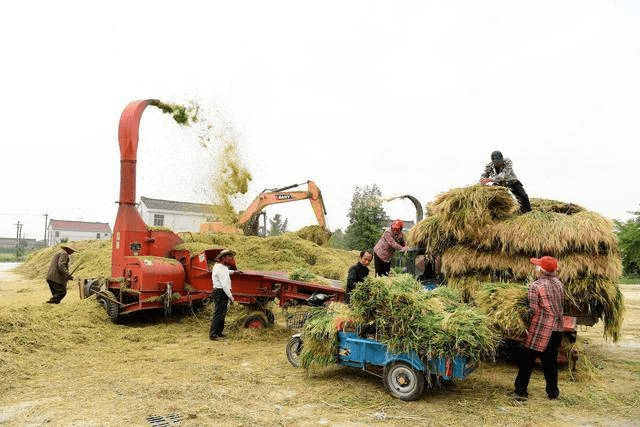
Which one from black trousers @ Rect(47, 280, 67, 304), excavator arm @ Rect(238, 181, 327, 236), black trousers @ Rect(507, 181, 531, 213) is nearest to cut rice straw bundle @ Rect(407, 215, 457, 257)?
black trousers @ Rect(507, 181, 531, 213)

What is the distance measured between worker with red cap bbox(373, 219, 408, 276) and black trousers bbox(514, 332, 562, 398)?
2849 millimetres

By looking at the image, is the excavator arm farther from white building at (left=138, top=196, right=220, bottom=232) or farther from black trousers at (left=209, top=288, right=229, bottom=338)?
white building at (left=138, top=196, right=220, bottom=232)

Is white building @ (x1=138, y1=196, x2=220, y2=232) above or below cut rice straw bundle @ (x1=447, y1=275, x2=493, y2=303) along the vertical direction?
above

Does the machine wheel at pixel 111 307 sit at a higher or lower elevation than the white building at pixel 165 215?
lower

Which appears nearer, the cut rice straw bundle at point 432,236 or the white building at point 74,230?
the cut rice straw bundle at point 432,236

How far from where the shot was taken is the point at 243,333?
360 inches

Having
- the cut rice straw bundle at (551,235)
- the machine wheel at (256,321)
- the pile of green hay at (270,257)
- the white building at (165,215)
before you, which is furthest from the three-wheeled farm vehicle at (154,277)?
the white building at (165,215)

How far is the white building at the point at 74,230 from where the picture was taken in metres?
73.4

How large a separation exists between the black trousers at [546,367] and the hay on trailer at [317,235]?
14.7 metres

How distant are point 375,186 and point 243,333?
3378 cm

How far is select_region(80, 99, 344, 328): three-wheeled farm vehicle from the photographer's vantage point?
9641 mm

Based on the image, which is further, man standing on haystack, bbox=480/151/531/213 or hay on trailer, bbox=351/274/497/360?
man standing on haystack, bbox=480/151/531/213

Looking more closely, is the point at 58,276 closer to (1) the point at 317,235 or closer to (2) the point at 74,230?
(1) the point at 317,235

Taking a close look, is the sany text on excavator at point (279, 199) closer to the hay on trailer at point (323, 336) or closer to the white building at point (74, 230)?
the hay on trailer at point (323, 336)
